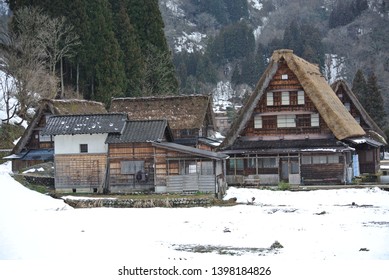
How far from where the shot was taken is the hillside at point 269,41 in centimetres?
8925

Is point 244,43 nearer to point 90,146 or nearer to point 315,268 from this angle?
point 90,146

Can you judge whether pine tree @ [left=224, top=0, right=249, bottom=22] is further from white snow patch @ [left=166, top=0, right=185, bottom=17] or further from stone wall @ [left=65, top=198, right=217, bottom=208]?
stone wall @ [left=65, top=198, right=217, bottom=208]

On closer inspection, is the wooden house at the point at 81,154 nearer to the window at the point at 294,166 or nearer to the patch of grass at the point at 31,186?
the patch of grass at the point at 31,186

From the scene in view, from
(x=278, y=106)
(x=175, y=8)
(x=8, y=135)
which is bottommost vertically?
(x=8, y=135)

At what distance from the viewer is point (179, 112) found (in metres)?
36.7

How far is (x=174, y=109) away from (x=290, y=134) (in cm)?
819

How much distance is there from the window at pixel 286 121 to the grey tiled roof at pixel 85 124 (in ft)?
30.8

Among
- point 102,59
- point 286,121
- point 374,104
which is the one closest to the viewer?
point 286,121

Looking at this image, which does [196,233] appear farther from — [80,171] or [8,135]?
[8,135]

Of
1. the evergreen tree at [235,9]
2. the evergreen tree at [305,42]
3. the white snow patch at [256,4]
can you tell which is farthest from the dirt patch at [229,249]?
the white snow patch at [256,4]

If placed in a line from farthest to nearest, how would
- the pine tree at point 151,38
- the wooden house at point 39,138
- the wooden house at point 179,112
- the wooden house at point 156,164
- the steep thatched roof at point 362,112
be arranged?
1. the pine tree at point 151,38
2. the steep thatched roof at point 362,112
3. the wooden house at point 179,112
4. the wooden house at point 39,138
5. the wooden house at point 156,164

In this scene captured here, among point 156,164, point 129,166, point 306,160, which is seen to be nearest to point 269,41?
point 306,160

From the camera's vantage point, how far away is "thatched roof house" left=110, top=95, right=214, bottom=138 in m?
36.2

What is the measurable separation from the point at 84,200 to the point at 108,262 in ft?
40.2
